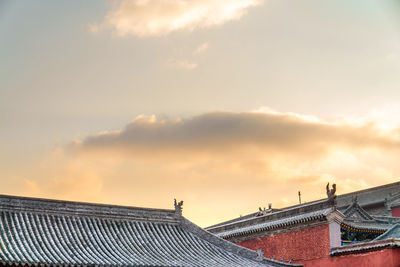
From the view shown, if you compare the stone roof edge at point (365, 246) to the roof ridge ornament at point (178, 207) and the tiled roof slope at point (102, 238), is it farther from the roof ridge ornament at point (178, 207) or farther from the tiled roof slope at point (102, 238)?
the roof ridge ornament at point (178, 207)

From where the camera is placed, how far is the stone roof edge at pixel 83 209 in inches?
792

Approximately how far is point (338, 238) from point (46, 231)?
12102mm

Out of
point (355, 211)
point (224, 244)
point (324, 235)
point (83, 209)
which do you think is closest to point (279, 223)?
point (324, 235)

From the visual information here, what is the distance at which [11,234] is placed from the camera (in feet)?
61.8

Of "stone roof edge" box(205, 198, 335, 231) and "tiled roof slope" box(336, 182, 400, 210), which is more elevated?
"tiled roof slope" box(336, 182, 400, 210)

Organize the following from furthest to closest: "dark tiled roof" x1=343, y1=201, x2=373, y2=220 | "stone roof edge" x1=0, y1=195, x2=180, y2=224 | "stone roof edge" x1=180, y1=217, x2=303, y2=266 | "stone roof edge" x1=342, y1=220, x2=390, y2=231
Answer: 1. "dark tiled roof" x1=343, y1=201, x2=373, y2=220
2. "stone roof edge" x1=342, y1=220, x2=390, y2=231
3. "stone roof edge" x1=180, y1=217, x2=303, y2=266
4. "stone roof edge" x1=0, y1=195, x2=180, y2=224

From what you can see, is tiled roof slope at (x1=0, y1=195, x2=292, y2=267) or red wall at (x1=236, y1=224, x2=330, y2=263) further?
red wall at (x1=236, y1=224, x2=330, y2=263)

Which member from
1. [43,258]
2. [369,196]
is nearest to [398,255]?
[43,258]

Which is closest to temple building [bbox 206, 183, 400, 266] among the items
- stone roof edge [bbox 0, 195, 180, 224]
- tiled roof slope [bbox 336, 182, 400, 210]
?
stone roof edge [bbox 0, 195, 180, 224]

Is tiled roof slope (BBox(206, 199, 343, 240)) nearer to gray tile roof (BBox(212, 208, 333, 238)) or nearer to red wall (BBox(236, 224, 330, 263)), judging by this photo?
gray tile roof (BBox(212, 208, 333, 238))

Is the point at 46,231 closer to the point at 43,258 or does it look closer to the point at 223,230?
the point at 43,258

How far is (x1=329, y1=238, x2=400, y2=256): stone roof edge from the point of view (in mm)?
22125

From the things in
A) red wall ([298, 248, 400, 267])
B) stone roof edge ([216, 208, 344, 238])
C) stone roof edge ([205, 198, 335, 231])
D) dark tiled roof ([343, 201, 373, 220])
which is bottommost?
red wall ([298, 248, 400, 267])

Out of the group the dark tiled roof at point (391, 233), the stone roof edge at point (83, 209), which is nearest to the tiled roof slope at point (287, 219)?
the dark tiled roof at point (391, 233)
